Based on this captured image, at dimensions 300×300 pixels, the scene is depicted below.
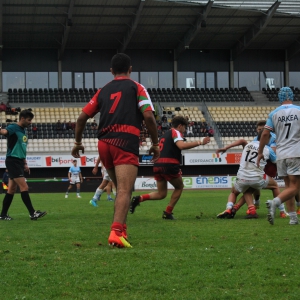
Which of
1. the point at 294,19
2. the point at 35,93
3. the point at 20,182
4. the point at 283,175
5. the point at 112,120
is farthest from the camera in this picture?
the point at 35,93

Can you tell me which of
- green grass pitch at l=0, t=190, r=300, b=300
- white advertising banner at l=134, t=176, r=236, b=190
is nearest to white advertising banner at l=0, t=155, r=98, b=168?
white advertising banner at l=134, t=176, r=236, b=190

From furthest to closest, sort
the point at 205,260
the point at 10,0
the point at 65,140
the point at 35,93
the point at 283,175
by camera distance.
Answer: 1. the point at 35,93
2. the point at 65,140
3. the point at 10,0
4. the point at 283,175
5. the point at 205,260

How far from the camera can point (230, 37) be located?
47500 millimetres

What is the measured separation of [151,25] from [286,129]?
36.2 m

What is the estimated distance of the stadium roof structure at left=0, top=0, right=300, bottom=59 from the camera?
1569 inches

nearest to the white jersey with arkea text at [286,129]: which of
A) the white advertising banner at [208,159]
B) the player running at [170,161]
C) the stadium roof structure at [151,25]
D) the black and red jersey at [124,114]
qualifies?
the player running at [170,161]

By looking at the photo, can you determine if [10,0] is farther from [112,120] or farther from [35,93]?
[112,120]

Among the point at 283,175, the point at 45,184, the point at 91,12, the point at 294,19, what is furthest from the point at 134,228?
the point at 294,19

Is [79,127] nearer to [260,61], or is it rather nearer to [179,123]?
[179,123]

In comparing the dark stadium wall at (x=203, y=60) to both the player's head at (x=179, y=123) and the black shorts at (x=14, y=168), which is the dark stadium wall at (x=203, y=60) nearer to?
the player's head at (x=179, y=123)

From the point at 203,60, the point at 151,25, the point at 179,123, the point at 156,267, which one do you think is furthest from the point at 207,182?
the point at 156,267

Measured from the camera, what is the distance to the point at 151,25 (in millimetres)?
43656

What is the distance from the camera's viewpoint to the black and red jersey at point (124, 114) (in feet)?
21.0

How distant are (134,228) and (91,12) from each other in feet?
111
